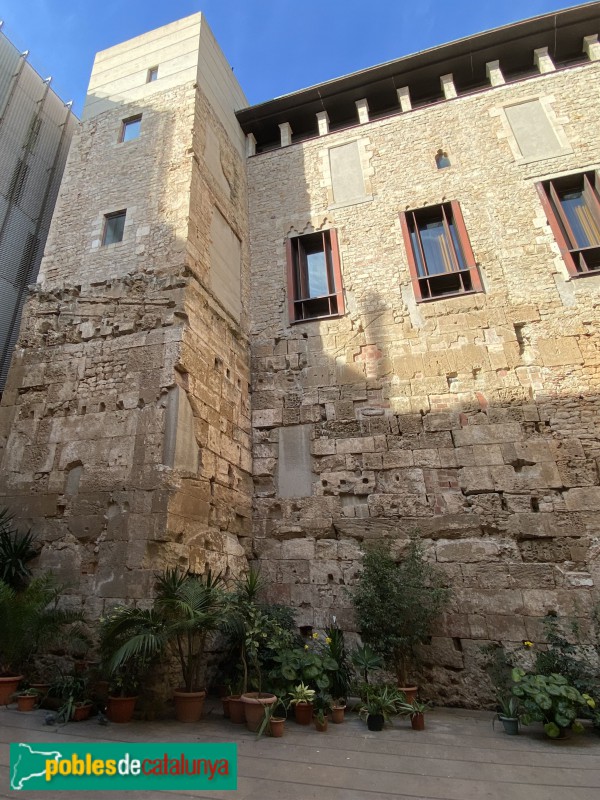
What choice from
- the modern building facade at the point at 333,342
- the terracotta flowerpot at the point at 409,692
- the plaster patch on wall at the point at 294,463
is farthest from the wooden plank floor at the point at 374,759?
the plaster patch on wall at the point at 294,463

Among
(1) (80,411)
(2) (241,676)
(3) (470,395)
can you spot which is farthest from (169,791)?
(3) (470,395)

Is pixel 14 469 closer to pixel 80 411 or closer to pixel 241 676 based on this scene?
pixel 80 411

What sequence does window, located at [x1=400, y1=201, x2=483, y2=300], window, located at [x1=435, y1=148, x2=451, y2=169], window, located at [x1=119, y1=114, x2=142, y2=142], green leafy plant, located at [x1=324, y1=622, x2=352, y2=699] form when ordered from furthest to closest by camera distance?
window, located at [x1=435, y1=148, x2=451, y2=169] < window, located at [x1=119, y1=114, x2=142, y2=142] < window, located at [x1=400, y1=201, x2=483, y2=300] < green leafy plant, located at [x1=324, y1=622, x2=352, y2=699]

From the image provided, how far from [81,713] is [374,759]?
282 centimetres

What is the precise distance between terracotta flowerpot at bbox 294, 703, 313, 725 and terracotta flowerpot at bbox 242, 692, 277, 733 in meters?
0.33

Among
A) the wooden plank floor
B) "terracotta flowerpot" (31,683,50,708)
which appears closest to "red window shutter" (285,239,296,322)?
the wooden plank floor

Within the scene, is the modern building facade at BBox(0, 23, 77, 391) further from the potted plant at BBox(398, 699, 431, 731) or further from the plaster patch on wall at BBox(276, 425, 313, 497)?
the potted plant at BBox(398, 699, 431, 731)

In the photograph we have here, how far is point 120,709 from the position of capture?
4.44 metres

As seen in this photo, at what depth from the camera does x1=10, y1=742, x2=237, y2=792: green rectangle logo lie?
10.1ft

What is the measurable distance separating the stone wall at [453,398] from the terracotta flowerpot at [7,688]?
3.39 metres

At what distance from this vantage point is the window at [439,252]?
27.4 feet

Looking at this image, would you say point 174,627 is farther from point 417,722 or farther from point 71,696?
point 417,722

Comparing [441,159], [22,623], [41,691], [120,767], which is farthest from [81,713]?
[441,159]

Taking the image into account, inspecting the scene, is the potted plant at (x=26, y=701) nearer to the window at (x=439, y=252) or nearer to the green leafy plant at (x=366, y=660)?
the green leafy plant at (x=366, y=660)
